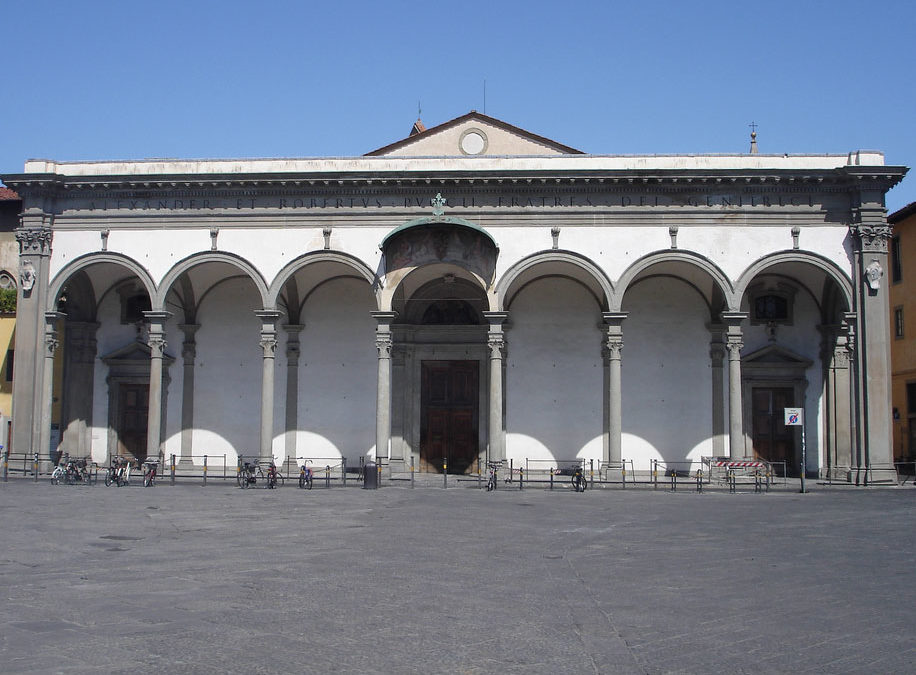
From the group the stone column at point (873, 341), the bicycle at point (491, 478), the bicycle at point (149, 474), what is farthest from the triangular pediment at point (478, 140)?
the bicycle at point (149, 474)

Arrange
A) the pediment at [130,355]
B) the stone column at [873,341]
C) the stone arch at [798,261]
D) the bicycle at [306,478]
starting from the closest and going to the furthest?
the bicycle at [306,478], the stone column at [873,341], the stone arch at [798,261], the pediment at [130,355]

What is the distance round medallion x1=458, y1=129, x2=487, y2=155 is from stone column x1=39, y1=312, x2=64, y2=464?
45.9ft

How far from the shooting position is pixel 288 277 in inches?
1001

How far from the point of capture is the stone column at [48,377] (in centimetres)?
2556

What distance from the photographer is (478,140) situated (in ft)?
97.3

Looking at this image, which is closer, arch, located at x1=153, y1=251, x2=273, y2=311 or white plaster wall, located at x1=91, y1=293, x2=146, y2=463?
arch, located at x1=153, y1=251, x2=273, y2=311

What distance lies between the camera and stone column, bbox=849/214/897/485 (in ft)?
77.9

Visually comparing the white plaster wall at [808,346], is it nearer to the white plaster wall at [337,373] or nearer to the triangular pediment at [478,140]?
the triangular pediment at [478,140]

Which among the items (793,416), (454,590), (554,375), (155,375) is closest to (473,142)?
(554,375)

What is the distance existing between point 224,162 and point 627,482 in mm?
15166

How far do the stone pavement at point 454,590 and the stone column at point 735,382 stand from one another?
6.27 meters

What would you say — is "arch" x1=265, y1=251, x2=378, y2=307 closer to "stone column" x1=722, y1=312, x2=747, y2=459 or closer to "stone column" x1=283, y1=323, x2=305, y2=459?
"stone column" x1=283, y1=323, x2=305, y2=459

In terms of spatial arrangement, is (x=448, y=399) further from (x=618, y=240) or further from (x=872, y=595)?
(x=872, y=595)

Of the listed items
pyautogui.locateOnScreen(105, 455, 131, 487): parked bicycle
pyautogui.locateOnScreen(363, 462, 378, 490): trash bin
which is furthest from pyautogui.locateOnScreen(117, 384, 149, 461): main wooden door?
pyautogui.locateOnScreen(363, 462, 378, 490): trash bin
